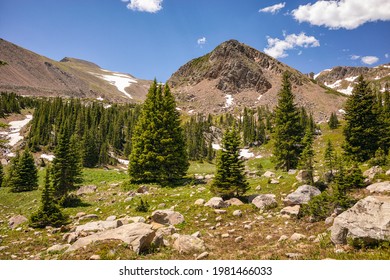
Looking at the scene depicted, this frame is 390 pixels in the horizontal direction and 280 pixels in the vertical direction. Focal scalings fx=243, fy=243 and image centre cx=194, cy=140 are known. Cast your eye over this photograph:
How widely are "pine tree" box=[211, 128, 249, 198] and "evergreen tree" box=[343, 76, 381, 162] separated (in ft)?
43.6

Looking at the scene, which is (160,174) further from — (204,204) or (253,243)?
(253,243)

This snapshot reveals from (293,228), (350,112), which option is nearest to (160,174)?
(293,228)

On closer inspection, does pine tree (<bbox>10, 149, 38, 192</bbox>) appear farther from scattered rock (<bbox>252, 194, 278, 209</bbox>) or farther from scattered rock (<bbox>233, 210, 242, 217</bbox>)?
scattered rock (<bbox>252, 194, 278, 209</bbox>)

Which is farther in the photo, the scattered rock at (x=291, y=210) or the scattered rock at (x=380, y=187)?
the scattered rock at (x=380, y=187)

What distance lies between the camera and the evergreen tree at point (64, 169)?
23062mm

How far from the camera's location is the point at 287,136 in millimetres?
29266

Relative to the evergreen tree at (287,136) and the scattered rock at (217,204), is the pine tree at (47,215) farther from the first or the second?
the evergreen tree at (287,136)

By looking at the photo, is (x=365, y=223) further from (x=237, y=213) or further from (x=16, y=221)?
(x=16, y=221)

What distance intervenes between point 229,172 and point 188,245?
28.0ft

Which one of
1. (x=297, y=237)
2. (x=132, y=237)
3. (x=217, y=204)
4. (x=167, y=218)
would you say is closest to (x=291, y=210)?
(x=297, y=237)

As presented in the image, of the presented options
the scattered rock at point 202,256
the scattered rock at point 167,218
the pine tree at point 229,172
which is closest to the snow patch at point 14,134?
the pine tree at point 229,172

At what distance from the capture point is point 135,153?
2634 centimetres

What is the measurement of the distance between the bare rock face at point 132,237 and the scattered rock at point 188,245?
106 centimetres
